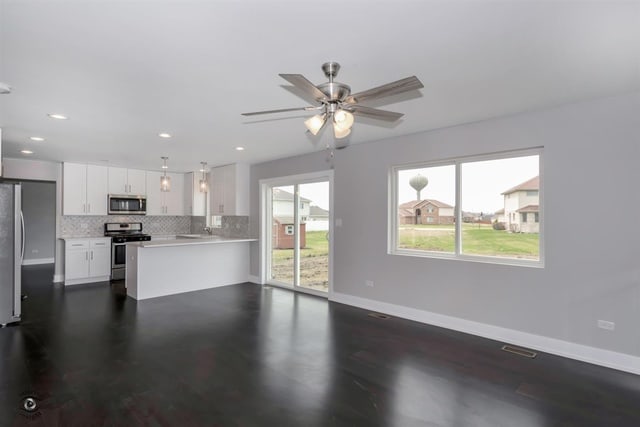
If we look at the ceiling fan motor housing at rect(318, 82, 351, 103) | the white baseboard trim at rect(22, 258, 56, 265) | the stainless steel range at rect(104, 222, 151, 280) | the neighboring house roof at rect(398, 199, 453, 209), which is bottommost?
the white baseboard trim at rect(22, 258, 56, 265)

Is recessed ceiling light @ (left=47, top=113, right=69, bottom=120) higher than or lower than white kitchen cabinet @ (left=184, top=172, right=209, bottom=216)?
higher

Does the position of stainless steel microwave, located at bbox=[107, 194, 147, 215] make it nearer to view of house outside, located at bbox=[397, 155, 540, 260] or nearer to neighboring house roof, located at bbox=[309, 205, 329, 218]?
neighboring house roof, located at bbox=[309, 205, 329, 218]

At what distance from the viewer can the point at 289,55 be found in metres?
2.24

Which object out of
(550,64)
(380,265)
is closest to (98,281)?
(380,265)

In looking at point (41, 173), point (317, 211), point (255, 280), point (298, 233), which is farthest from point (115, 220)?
point (317, 211)

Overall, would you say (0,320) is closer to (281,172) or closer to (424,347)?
(281,172)

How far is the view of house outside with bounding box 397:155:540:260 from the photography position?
3648 millimetres

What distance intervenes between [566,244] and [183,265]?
18.3 feet

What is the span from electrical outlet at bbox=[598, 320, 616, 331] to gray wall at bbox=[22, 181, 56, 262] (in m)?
11.3

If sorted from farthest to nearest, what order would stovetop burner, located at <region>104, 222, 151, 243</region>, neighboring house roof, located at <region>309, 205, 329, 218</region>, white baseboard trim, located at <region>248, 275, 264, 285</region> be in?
stovetop burner, located at <region>104, 222, 151, 243</region> < white baseboard trim, located at <region>248, 275, 264, 285</region> < neighboring house roof, located at <region>309, 205, 329, 218</region>

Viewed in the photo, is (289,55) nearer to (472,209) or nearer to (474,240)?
(472,209)

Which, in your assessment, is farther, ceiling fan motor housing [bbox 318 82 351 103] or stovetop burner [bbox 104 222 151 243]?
stovetop burner [bbox 104 222 151 243]

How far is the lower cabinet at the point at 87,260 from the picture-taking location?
6305 mm

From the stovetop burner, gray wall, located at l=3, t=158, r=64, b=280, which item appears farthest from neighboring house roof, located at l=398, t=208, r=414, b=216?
Result: gray wall, located at l=3, t=158, r=64, b=280
